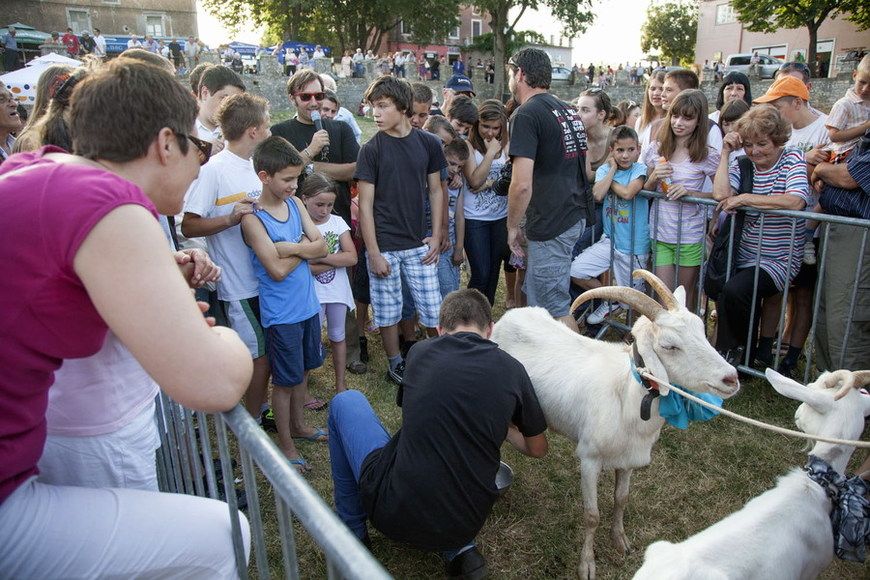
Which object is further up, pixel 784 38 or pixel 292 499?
pixel 784 38

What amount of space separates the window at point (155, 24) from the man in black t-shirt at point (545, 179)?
50.7 metres

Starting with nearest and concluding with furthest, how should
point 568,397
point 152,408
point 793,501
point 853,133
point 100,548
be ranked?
point 100,548
point 152,408
point 793,501
point 568,397
point 853,133

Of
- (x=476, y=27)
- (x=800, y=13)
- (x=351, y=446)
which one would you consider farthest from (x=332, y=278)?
(x=476, y=27)

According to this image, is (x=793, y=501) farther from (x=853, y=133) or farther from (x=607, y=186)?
(x=853, y=133)

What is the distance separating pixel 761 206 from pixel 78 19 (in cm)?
5229

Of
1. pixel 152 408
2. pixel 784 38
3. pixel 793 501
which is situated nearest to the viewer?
pixel 152 408

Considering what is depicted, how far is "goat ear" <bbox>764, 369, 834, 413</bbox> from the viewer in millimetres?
2658

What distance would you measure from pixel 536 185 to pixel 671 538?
2670 mm

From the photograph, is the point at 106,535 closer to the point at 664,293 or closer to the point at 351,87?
the point at 664,293

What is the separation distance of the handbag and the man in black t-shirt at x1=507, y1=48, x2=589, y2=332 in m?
1.06

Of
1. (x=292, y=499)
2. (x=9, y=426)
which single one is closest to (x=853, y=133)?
(x=292, y=499)

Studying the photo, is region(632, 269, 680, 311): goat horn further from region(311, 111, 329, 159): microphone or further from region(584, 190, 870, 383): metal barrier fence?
region(311, 111, 329, 159): microphone

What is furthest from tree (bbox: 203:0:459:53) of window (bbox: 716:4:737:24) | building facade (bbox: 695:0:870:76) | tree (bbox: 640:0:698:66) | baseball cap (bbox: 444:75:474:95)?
baseball cap (bbox: 444:75:474:95)

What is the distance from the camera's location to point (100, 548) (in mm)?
1338
